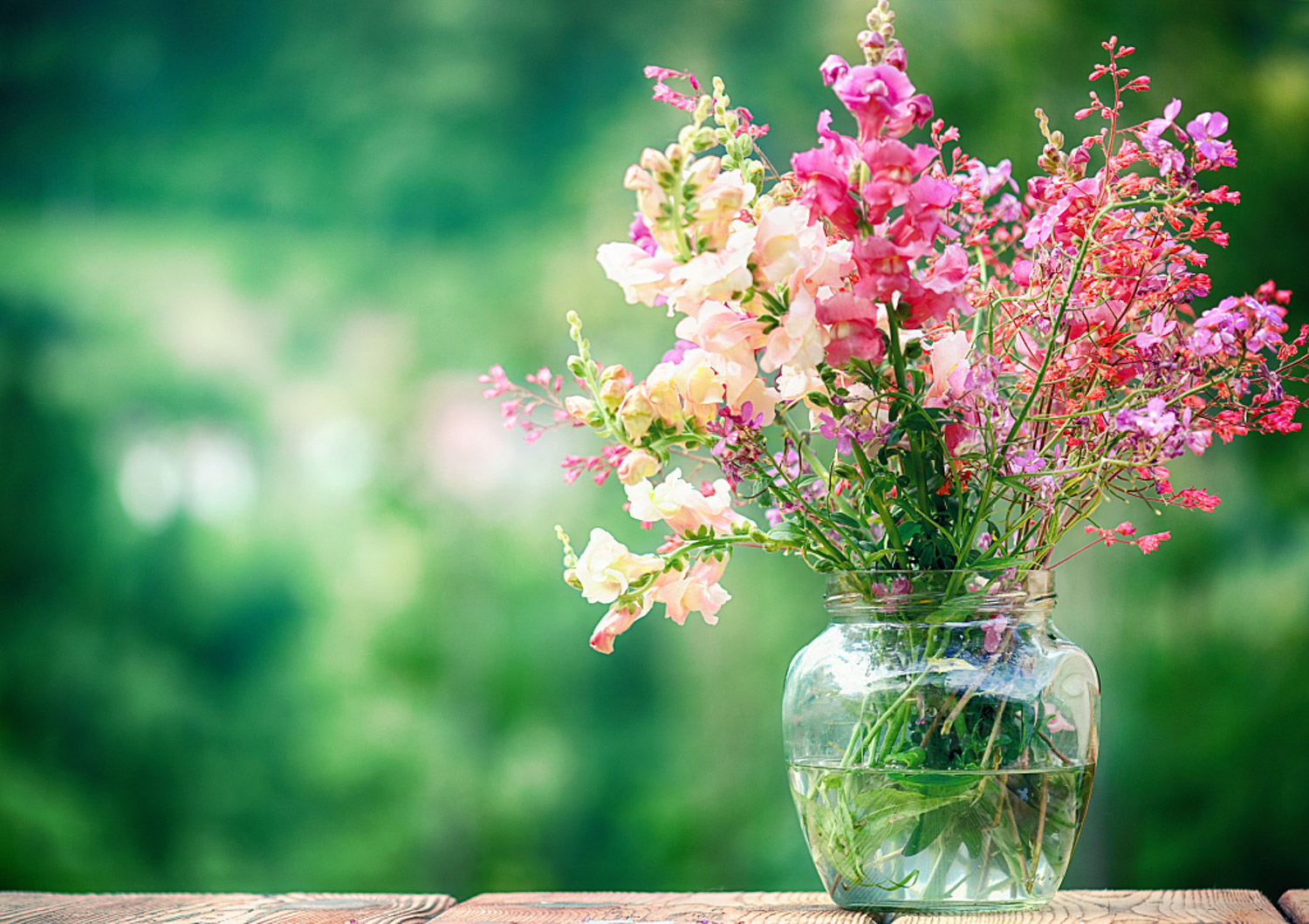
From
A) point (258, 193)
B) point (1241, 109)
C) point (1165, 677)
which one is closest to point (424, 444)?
point (258, 193)

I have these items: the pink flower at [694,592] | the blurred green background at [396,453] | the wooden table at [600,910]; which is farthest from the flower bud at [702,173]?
the blurred green background at [396,453]

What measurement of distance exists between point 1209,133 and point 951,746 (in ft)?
1.24

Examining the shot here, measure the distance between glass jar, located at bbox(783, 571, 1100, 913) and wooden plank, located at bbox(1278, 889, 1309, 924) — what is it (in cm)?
15

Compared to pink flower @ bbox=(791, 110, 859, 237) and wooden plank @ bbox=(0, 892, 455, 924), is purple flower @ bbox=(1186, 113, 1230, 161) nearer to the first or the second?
pink flower @ bbox=(791, 110, 859, 237)

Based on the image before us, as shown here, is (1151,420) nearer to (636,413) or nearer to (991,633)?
(991,633)

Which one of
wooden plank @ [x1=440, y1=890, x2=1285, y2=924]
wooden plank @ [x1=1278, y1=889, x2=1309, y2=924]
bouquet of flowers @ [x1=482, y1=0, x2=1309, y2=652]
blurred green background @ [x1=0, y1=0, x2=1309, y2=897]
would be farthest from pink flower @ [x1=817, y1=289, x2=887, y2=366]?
blurred green background @ [x1=0, y1=0, x2=1309, y2=897]

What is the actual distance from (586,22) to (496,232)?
1.55 ft

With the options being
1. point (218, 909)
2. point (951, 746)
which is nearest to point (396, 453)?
point (218, 909)

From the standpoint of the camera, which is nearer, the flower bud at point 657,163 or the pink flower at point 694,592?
the flower bud at point 657,163

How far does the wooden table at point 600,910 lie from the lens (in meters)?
0.70

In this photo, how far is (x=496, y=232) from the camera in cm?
237

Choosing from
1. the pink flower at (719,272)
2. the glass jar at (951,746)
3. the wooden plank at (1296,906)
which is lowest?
the wooden plank at (1296,906)

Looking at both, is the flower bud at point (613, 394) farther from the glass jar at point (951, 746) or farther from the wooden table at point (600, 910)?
the wooden table at point (600, 910)

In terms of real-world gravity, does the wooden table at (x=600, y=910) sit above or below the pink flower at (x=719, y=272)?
below
